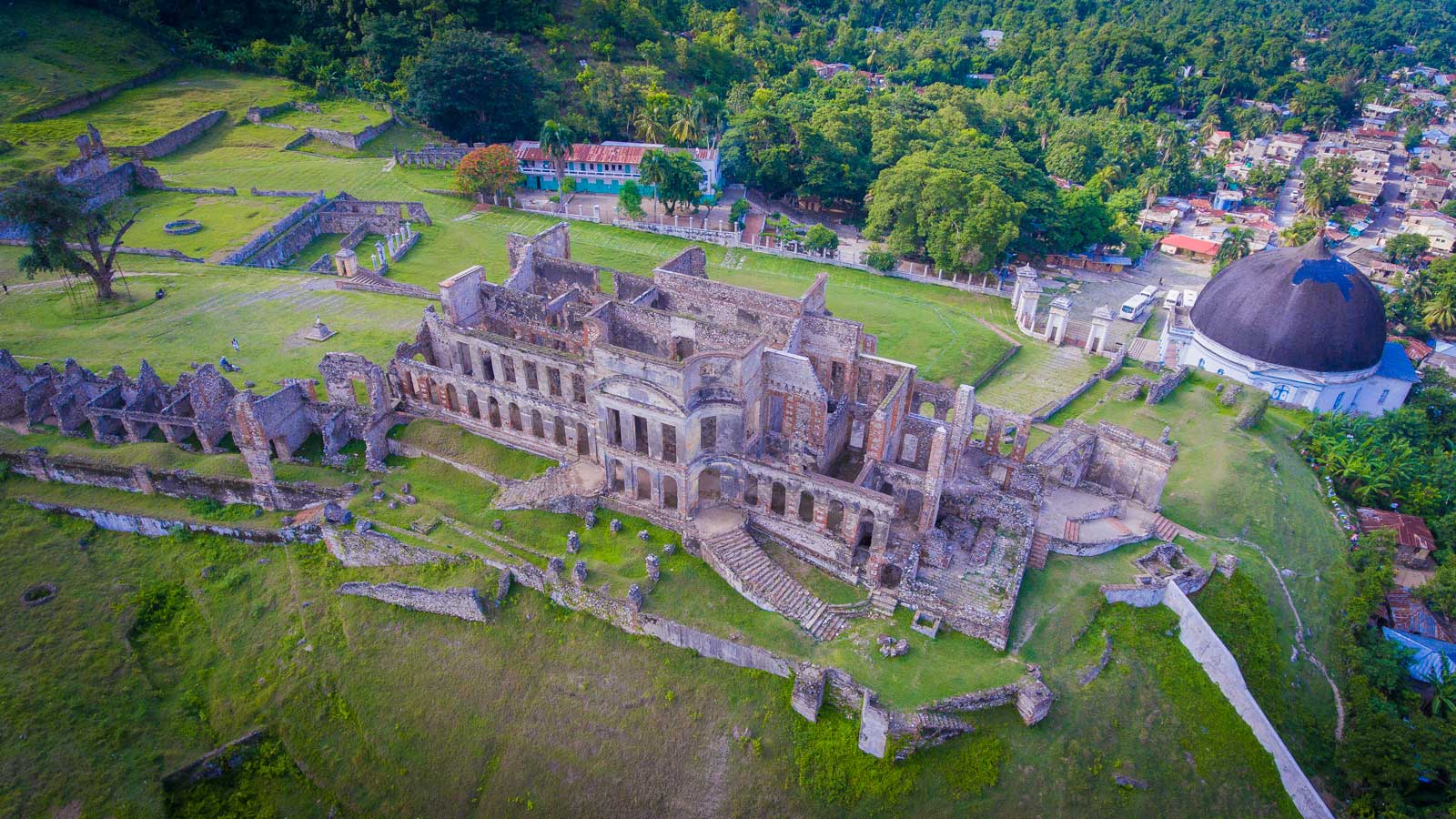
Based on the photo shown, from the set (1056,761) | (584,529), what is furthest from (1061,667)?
(584,529)

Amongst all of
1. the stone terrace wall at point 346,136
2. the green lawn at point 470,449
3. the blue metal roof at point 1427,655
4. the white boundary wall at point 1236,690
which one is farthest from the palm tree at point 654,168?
the blue metal roof at point 1427,655

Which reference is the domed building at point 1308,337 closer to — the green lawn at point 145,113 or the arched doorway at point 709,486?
the arched doorway at point 709,486

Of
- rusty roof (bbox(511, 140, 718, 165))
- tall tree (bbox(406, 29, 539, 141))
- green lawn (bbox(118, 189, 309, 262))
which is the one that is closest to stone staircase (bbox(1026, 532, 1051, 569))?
rusty roof (bbox(511, 140, 718, 165))

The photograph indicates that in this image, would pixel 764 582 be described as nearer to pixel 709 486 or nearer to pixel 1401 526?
pixel 709 486

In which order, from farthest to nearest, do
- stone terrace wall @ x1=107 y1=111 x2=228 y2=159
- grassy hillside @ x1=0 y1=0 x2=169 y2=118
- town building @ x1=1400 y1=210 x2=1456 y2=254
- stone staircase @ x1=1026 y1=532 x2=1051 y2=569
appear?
1. town building @ x1=1400 y1=210 x2=1456 y2=254
2. grassy hillside @ x1=0 y1=0 x2=169 y2=118
3. stone terrace wall @ x1=107 y1=111 x2=228 y2=159
4. stone staircase @ x1=1026 y1=532 x2=1051 y2=569

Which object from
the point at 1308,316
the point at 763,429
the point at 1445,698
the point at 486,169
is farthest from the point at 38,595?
the point at 1308,316

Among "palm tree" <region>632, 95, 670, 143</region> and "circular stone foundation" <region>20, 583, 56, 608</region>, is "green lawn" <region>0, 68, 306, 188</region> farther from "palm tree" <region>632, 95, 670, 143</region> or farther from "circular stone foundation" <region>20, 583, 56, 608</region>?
"circular stone foundation" <region>20, 583, 56, 608</region>
